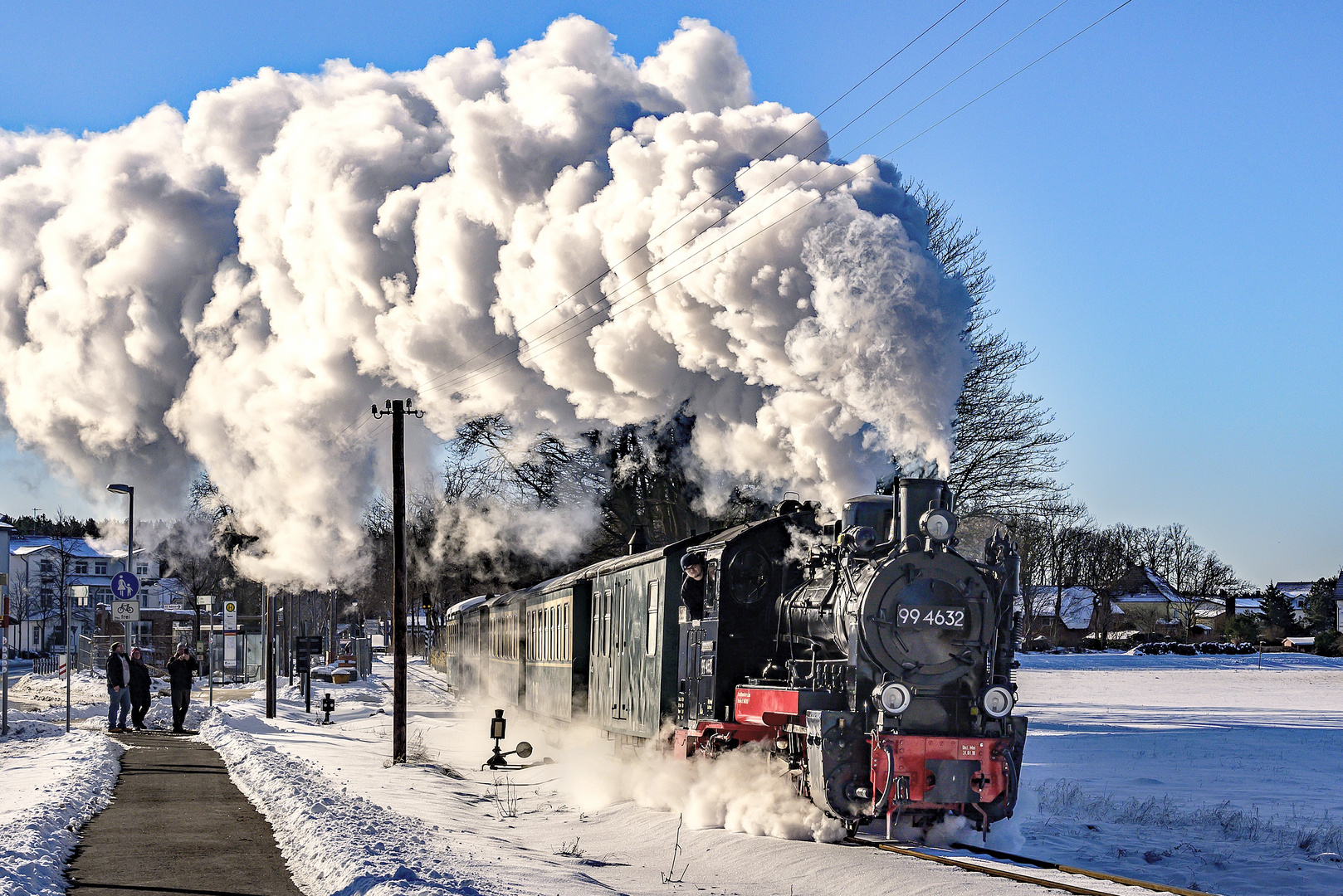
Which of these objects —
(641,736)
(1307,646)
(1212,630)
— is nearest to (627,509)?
(641,736)

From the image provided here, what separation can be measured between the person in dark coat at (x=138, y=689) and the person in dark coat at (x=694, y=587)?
1258 cm

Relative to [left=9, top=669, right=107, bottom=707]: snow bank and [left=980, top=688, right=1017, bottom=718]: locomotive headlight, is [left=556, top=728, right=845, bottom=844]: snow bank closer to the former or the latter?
[left=980, top=688, right=1017, bottom=718]: locomotive headlight

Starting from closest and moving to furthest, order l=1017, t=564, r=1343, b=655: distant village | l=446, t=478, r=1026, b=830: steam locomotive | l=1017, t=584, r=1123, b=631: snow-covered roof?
l=446, t=478, r=1026, b=830: steam locomotive
l=1017, t=564, r=1343, b=655: distant village
l=1017, t=584, r=1123, b=631: snow-covered roof

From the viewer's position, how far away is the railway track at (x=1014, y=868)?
7578 mm

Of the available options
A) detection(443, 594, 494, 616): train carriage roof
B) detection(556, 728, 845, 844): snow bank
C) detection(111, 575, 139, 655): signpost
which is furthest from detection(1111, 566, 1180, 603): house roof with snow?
detection(556, 728, 845, 844): snow bank

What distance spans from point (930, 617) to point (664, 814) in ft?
11.3

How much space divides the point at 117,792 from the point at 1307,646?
5967 cm

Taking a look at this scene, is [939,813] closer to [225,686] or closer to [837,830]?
[837,830]

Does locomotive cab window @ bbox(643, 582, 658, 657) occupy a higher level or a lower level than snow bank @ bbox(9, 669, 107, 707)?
higher

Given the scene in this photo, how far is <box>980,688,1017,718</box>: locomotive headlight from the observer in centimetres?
935

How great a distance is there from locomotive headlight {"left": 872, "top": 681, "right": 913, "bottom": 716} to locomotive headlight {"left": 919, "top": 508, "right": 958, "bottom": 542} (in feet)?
3.82

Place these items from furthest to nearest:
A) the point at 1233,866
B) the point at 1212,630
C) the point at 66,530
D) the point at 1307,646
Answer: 1. the point at 66,530
2. the point at 1212,630
3. the point at 1307,646
4. the point at 1233,866

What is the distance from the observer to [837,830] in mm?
9758

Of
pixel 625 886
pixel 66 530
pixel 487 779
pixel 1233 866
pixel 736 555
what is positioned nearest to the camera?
pixel 625 886
